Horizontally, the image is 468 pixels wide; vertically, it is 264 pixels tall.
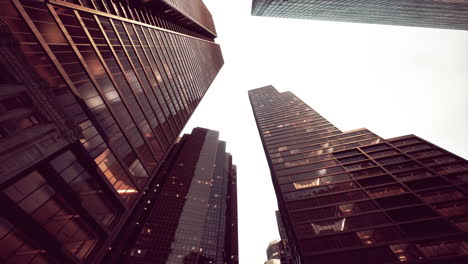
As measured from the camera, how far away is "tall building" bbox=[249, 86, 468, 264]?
26.4 m

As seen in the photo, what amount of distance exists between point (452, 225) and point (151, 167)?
152ft

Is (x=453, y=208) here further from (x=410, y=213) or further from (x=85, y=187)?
(x=85, y=187)

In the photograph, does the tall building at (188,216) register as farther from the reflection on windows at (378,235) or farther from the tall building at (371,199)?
the reflection on windows at (378,235)

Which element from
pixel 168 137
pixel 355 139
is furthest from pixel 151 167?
pixel 355 139

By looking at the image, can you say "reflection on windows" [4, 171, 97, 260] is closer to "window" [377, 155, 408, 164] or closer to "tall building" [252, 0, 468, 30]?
"window" [377, 155, 408, 164]

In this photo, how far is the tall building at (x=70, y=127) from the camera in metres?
12.8

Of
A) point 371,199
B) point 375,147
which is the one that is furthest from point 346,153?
point 371,199

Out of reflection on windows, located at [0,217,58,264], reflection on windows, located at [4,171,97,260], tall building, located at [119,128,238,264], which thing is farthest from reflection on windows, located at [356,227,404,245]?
tall building, located at [119,128,238,264]

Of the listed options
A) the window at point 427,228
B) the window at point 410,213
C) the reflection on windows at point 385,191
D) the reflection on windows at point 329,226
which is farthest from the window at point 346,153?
the window at point 427,228

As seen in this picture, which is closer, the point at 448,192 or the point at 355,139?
the point at 448,192

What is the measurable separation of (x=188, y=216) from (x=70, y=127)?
7236cm

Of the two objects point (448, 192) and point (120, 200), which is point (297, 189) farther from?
point (120, 200)

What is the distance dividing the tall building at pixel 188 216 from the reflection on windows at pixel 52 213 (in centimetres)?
5857

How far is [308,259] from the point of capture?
89.0 ft
